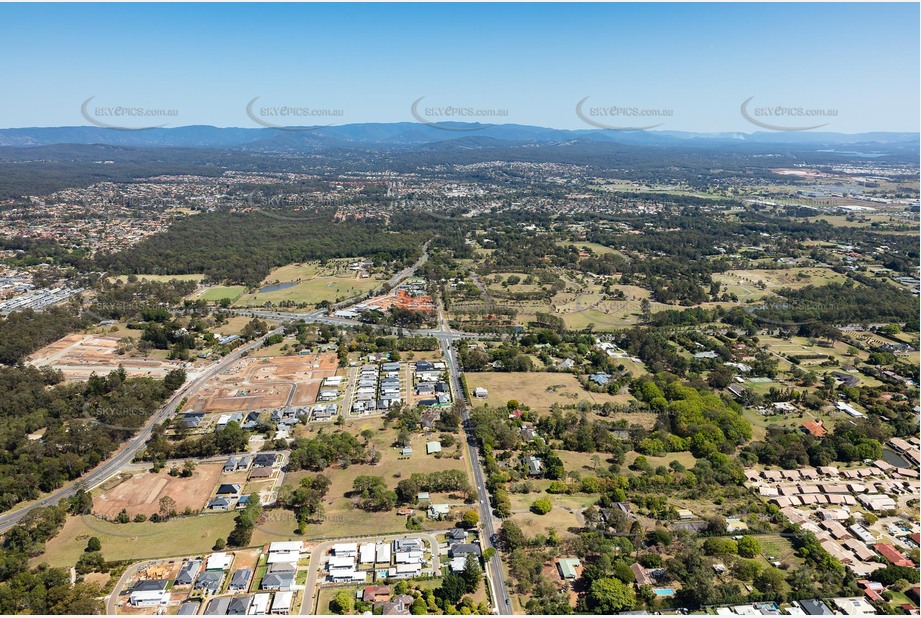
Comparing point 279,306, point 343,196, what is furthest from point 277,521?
point 343,196

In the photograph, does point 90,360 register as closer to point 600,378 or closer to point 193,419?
point 193,419

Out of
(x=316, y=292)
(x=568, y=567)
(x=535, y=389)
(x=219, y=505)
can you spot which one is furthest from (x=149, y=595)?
(x=316, y=292)

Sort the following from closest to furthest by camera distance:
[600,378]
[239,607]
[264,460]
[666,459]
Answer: [239,607] < [264,460] < [666,459] < [600,378]

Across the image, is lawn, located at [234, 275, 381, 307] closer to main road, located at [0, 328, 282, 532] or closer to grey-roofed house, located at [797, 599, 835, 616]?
main road, located at [0, 328, 282, 532]

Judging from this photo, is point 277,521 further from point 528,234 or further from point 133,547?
point 528,234

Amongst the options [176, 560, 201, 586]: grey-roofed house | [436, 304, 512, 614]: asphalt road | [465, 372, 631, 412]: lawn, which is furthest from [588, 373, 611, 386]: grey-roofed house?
[176, 560, 201, 586]: grey-roofed house

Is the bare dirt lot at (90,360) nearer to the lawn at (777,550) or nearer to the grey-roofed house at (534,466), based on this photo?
the grey-roofed house at (534,466)

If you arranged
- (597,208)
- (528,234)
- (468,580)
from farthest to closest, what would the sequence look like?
1. (597,208)
2. (528,234)
3. (468,580)
